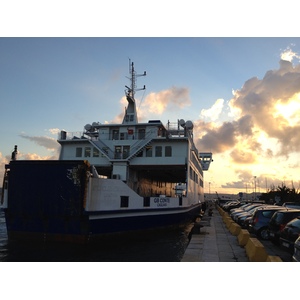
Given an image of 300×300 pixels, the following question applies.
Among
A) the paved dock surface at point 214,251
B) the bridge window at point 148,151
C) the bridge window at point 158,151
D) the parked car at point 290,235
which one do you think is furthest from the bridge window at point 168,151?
the parked car at point 290,235

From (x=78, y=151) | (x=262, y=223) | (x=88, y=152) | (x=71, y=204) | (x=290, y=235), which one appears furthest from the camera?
(x=78, y=151)

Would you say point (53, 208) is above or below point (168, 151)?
below

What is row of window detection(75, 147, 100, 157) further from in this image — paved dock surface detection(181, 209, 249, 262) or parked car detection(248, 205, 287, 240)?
parked car detection(248, 205, 287, 240)

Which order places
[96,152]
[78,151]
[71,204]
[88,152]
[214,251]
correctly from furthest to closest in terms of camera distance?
[78,151] → [88,152] → [96,152] → [71,204] → [214,251]

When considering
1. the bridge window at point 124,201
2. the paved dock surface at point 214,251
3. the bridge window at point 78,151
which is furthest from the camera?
the bridge window at point 78,151

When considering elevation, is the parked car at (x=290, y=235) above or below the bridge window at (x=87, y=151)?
below

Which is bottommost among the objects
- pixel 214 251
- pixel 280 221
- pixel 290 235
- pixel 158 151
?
pixel 214 251

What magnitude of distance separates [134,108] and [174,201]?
10.3 m

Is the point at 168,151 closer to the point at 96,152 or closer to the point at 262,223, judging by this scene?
the point at 96,152

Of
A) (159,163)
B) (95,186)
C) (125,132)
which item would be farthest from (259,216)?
(125,132)

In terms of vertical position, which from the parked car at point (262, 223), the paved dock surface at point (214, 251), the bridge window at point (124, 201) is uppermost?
the bridge window at point (124, 201)

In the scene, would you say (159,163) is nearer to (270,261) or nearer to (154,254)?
(154,254)

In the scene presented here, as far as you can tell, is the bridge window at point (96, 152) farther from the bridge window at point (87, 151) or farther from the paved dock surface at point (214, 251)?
the paved dock surface at point (214, 251)

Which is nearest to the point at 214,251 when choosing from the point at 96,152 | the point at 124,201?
the point at 124,201
